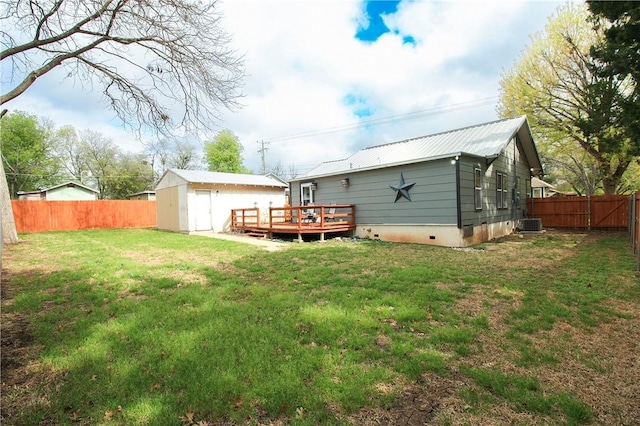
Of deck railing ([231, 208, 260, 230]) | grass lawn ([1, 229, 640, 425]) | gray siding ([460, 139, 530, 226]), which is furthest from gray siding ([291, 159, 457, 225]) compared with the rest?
deck railing ([231, 208, 260, 230])

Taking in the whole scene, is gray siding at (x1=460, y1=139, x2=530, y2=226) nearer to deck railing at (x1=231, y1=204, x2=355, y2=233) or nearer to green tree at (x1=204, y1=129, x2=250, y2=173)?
deck railing at (x1=231, y1=204, x2=355, y2=233)

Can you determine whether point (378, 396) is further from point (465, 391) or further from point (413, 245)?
point (413, 245)

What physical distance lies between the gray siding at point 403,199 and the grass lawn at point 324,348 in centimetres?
402

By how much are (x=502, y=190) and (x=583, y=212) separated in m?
5.48

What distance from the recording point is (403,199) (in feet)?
34.9

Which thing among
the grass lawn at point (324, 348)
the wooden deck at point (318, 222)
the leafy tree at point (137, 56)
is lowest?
the grass lawn at point (324, 348)

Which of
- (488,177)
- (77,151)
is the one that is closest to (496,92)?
(488,177)

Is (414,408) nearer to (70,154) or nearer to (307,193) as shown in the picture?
(307,193)

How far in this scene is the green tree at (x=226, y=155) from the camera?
39344 mm

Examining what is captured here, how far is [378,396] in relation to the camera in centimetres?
227

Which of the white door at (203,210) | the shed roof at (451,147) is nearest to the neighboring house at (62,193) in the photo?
the white door at (203,210)

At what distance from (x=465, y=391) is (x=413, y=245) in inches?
309

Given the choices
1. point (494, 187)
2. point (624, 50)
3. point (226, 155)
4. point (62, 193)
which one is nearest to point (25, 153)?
point (62, 193)

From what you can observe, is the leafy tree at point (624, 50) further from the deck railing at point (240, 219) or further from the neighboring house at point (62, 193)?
the neighboring house at point (62, 193)
